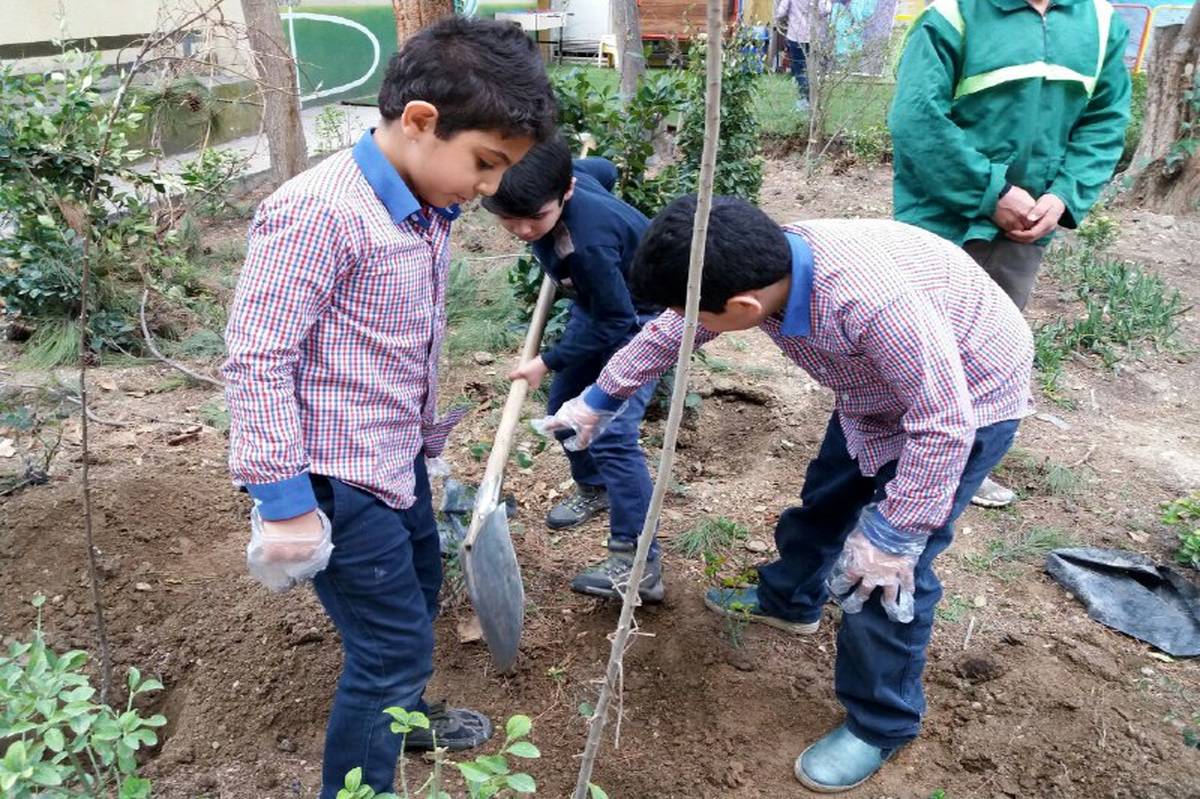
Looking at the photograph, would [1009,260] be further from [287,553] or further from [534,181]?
[287,553]

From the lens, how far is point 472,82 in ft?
4.58

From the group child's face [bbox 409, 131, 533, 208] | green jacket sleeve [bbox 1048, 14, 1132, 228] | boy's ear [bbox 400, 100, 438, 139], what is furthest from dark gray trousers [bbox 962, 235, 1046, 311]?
boy's ear [bbox 400, 100, 438, 139]

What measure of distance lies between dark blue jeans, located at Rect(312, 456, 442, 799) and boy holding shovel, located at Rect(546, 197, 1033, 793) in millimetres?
642

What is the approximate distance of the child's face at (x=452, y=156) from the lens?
4.68 ft

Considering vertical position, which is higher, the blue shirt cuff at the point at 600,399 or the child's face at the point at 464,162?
the child's face at the point at 464,162

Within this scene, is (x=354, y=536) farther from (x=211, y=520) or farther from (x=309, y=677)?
(x=211, y=520)

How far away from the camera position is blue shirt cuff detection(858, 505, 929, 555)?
66.4 inches

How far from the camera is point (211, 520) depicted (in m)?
2.91

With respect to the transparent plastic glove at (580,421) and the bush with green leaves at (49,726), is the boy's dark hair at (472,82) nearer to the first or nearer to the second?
the transparent plastic glove at (580,421)

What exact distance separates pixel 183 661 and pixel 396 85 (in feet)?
5.53

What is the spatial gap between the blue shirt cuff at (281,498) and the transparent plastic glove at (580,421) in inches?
34.1

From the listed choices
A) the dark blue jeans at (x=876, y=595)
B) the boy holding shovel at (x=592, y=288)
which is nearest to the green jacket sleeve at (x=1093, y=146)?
the dark blue jeans at (x=876, y=595)

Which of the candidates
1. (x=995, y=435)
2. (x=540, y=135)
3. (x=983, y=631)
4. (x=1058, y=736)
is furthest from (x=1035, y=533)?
(x=540, y=135)

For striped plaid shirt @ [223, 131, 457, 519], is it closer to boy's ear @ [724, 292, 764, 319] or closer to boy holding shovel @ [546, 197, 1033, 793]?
boy holding shovel @ [546, 197, 1033, 793]
